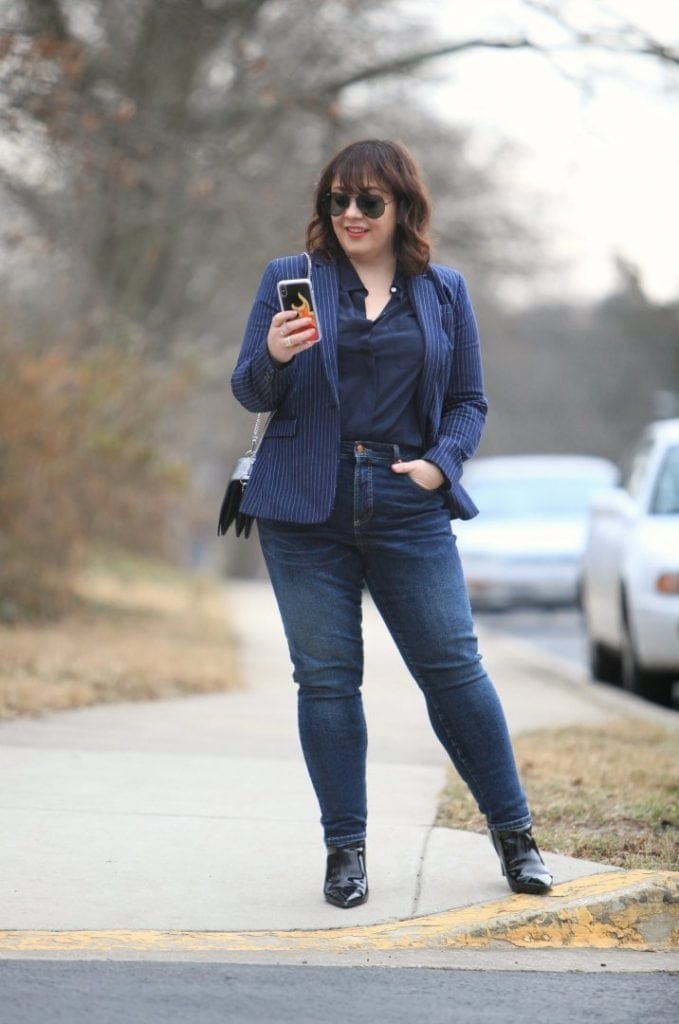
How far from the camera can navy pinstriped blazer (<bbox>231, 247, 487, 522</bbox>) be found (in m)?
4.51

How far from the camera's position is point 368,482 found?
14.9 feet

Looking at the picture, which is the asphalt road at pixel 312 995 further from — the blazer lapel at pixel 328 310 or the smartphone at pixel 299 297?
the smartphone at pixel 299 297

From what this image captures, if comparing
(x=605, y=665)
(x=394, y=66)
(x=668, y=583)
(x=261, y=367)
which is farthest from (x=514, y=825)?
(x=394, y=66)

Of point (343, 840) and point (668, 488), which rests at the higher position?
point (668, 488)

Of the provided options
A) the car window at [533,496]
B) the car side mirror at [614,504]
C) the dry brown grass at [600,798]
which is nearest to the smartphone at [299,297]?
the dry brown grass at [600,798]

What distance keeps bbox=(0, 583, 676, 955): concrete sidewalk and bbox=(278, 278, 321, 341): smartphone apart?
54.8 inches

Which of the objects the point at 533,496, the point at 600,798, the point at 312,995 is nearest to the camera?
the point at 312,995

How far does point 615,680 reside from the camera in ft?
38.5

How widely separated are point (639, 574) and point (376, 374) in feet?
18.2

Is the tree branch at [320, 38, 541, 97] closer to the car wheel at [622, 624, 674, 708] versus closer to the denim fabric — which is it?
the car wheel at [622, 624, 674, 708]

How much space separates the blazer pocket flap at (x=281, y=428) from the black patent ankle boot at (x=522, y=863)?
1110mm

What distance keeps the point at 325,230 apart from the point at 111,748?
108 inches

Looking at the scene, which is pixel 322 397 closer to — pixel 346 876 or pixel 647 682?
pixel 346 876

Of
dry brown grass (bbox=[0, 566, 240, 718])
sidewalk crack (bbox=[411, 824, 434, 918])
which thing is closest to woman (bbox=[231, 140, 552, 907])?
sidewalk crack (bbox=[411, 824, 434, 918])
